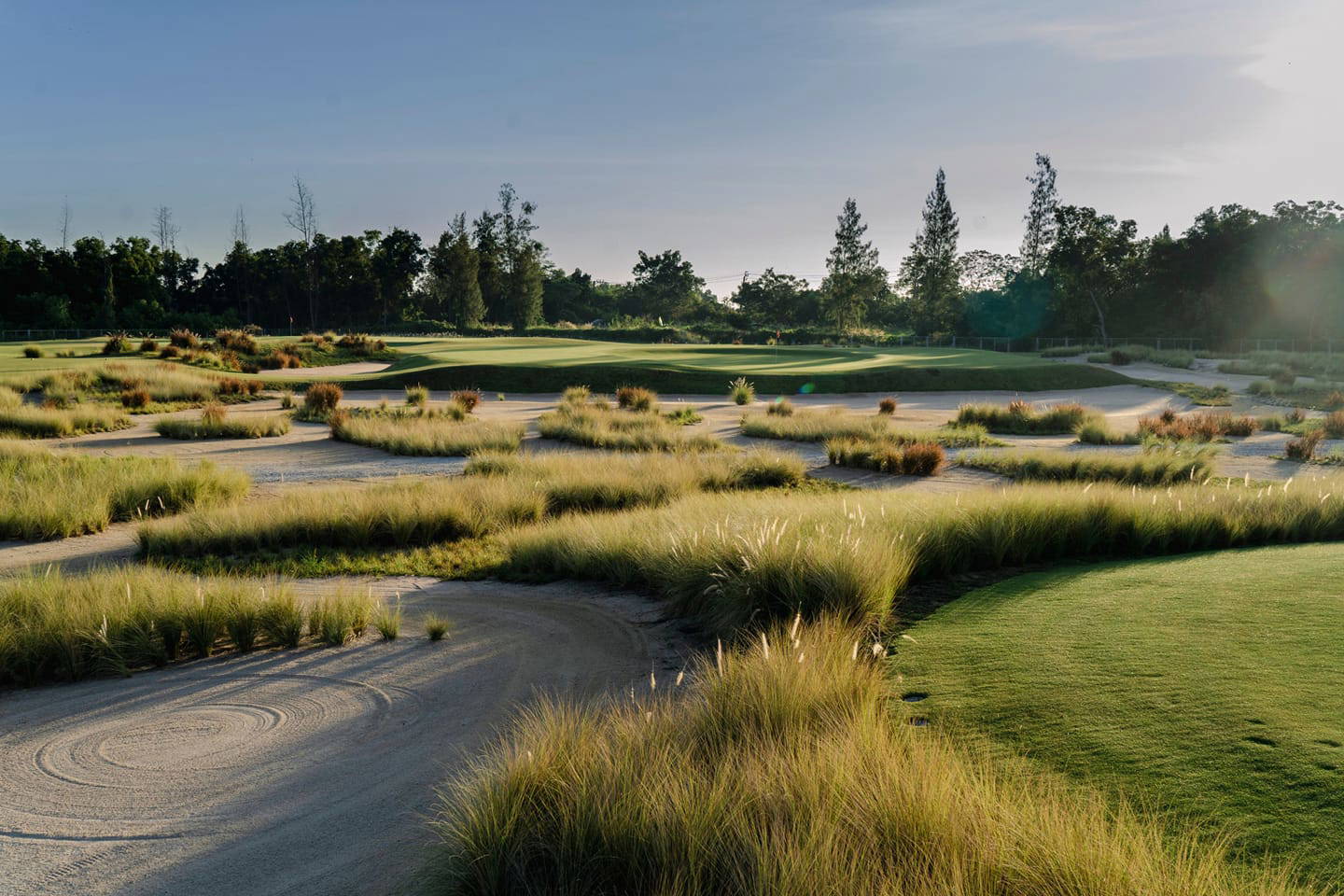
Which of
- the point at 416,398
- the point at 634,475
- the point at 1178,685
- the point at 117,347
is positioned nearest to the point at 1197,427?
the point at 634,475

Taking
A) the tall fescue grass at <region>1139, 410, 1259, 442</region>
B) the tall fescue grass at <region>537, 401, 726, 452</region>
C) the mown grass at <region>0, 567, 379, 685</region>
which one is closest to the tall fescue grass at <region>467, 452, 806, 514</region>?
the tall fescue grass at <region>537, 401, 726, 452</region>

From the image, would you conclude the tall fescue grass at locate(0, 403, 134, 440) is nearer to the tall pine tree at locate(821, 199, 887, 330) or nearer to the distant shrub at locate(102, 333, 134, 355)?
the distant shrub at locate(102, 333, 134, 355)

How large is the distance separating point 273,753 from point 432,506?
19.9 ft

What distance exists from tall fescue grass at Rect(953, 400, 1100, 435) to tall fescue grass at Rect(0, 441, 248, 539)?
1733 centimetres

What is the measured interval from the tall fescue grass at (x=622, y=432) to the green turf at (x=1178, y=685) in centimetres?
1120

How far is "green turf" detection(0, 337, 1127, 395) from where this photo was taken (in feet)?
110

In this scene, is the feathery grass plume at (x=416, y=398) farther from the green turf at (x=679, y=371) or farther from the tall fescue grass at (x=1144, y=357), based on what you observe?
the tall fescue grass at (x=1144, y=357)

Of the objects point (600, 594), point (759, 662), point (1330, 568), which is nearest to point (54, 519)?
point (600, 594)

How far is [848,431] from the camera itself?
63.0 feet

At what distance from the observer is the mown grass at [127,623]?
5.80 meters

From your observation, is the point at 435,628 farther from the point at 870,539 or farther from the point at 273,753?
the point at 870,539

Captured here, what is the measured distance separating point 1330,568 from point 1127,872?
4.83 meters

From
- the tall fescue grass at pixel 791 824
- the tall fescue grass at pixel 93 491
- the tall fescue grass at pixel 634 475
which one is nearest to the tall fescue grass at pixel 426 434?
the tall fescue grass at pixel 634 475

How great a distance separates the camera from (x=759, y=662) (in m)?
4.40
